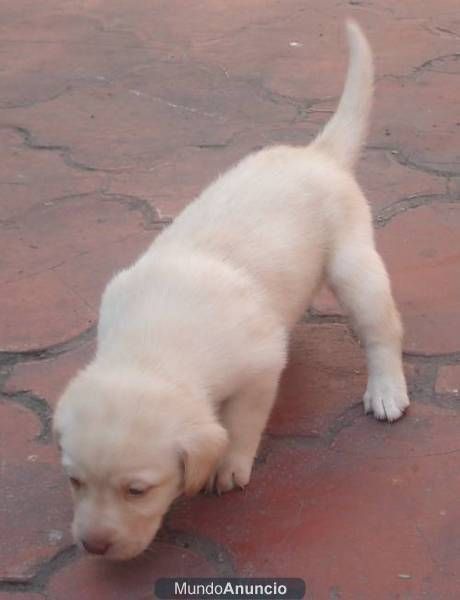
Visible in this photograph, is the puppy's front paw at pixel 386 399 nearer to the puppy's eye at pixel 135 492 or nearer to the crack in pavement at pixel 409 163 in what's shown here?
the puppy's eye at pixel 135 492

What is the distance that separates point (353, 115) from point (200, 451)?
1.42m

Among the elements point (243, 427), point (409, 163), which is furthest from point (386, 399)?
point (409, 163)

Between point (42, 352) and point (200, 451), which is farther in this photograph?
point (42, 352)

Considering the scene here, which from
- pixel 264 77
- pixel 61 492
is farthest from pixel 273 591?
pixel 264 77

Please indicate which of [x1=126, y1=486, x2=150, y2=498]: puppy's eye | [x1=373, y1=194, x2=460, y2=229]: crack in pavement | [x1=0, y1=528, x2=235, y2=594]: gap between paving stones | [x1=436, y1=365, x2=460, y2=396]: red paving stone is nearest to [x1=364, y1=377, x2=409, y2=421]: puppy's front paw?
[x1=436, y1=365, x2=460, y2=396]: red paving stone

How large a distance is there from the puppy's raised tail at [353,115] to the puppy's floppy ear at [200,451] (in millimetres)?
1208

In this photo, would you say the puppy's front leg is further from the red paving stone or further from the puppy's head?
the red paving stone

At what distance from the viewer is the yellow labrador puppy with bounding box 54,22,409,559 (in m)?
2.32

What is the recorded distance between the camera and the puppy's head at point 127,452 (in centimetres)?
227

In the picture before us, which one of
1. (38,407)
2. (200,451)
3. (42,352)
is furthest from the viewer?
(42,352)

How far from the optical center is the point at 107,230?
3969mm

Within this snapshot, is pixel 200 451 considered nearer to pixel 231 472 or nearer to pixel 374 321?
pixel 231 472

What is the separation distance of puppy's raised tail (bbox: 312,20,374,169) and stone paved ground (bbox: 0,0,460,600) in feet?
1.63

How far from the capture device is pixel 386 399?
2979 millimetres
